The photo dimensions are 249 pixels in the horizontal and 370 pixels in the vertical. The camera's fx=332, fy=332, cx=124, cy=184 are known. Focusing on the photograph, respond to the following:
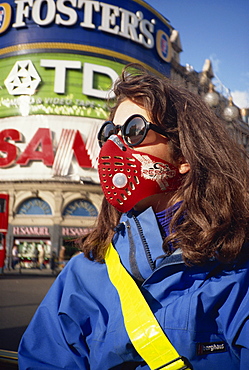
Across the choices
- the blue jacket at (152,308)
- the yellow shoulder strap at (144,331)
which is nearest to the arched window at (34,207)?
the blue jacket at (152,308)

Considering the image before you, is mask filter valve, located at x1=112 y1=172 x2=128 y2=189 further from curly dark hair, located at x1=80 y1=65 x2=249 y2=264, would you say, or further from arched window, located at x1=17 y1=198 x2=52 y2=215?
arched window, located at x1=17 y1=198 x2=52 y2=215

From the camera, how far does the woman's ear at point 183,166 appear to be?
1389mm

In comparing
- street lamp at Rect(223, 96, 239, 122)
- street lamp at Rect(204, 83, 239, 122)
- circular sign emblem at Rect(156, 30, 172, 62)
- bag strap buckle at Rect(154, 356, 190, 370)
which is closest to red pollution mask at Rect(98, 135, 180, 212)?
bag strap buckle at Rect(154, 356, 190, 370)

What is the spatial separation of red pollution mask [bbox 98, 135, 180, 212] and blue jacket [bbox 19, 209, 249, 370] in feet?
0.31

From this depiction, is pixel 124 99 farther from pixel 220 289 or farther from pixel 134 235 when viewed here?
pixel 220 289

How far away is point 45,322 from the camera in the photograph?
132cm

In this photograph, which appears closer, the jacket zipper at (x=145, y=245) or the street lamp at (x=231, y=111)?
the jacket zipper at (x=145, y=245)

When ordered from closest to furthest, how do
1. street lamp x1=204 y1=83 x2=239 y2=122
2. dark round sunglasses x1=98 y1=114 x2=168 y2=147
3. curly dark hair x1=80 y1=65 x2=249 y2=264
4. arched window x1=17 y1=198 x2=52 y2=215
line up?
curly dark hair x1=80 y1=65 x2=249 y2=264 → dark round sunglasses x1=98 y1=114 x2=168 y2=147 → street lamp x1=204 y1=83 x2=239 y2=122 → arched window x1=17 y1=198 x2=52 y2=215

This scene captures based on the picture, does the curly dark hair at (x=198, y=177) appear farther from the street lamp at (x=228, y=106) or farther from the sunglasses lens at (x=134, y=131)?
the street lamp at (x=228, y=106)

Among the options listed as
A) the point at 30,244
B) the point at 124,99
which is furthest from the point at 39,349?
the point at 30,244

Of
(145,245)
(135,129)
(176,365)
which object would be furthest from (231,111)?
(176,365)

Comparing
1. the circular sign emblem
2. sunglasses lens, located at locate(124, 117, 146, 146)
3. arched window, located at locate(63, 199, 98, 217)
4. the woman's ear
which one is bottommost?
the woman's ear

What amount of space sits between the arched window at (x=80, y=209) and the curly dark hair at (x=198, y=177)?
235 centimetres

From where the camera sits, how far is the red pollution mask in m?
1.35
